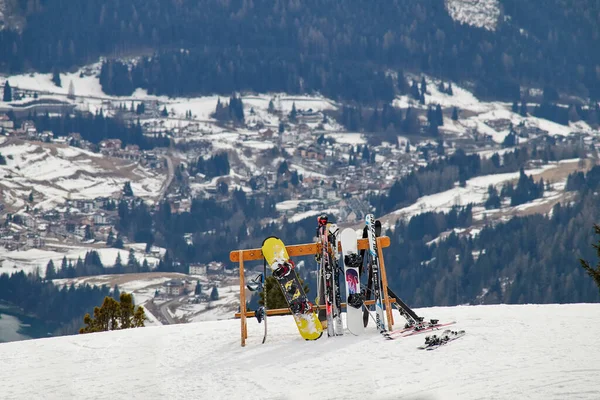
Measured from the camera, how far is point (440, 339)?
1702 centimetres

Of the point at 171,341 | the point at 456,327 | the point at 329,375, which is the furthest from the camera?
the point at 171,341

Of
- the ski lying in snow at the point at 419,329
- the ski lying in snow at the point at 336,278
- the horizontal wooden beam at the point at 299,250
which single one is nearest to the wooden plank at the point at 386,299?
the ski lying in snow at the point at 419,329

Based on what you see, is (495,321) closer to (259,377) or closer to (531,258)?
(259,377)

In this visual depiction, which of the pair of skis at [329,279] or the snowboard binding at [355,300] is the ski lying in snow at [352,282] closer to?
the snowboard binding at [355,300]

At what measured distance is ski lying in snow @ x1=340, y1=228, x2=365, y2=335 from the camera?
18094mm

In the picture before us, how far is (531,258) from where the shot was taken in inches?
7608

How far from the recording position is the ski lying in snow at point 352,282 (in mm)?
18094

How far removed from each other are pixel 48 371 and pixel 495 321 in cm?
679

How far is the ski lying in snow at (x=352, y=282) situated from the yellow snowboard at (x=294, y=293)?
0.52m

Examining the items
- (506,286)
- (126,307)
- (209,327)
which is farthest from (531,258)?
(209,327)

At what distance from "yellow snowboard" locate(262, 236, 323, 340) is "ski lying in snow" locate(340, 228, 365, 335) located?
517mm

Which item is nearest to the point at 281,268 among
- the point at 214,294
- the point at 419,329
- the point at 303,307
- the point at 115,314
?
the point at 303,307

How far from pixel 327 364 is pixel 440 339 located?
1.66 metres

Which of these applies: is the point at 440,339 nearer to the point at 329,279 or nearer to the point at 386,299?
the point at 386,299
